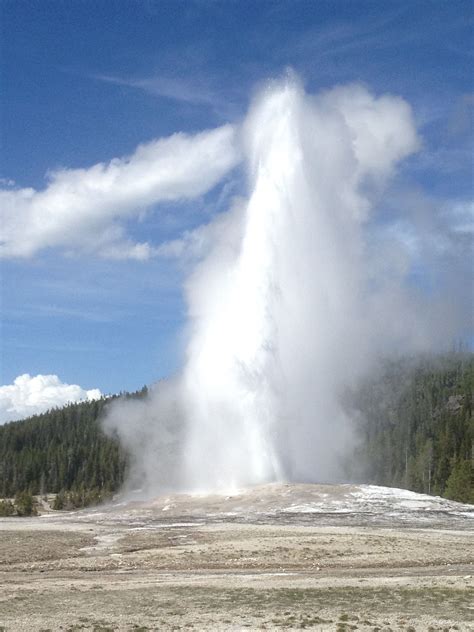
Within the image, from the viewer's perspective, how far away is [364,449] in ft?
426

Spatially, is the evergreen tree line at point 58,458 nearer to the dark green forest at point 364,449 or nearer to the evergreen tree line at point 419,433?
the dark green forest at point 364,449

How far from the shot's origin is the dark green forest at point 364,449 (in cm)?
10169

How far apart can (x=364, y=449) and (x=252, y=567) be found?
339ft

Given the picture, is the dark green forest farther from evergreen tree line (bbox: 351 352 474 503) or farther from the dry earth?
the dry earth

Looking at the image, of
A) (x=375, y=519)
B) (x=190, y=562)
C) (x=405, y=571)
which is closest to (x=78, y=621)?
(x=190, y=562)

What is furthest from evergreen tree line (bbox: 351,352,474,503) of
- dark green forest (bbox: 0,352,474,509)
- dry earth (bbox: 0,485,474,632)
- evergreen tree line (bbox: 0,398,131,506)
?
evergreen tree line (bbox: 0,398,131,506)

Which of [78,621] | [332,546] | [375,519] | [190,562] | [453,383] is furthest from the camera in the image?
[453,383]

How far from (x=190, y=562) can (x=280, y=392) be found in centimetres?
4117

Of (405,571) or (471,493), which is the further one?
(471,493)

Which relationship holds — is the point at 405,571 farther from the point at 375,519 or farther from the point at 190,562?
the point at 375,519

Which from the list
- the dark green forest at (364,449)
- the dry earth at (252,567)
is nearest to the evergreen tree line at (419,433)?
the dark green forest at (364,449)

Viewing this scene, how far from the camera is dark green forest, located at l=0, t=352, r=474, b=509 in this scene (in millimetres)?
101688

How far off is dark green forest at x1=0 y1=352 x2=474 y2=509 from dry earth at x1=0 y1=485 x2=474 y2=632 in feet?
96.5

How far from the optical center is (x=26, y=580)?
89.0 feet
